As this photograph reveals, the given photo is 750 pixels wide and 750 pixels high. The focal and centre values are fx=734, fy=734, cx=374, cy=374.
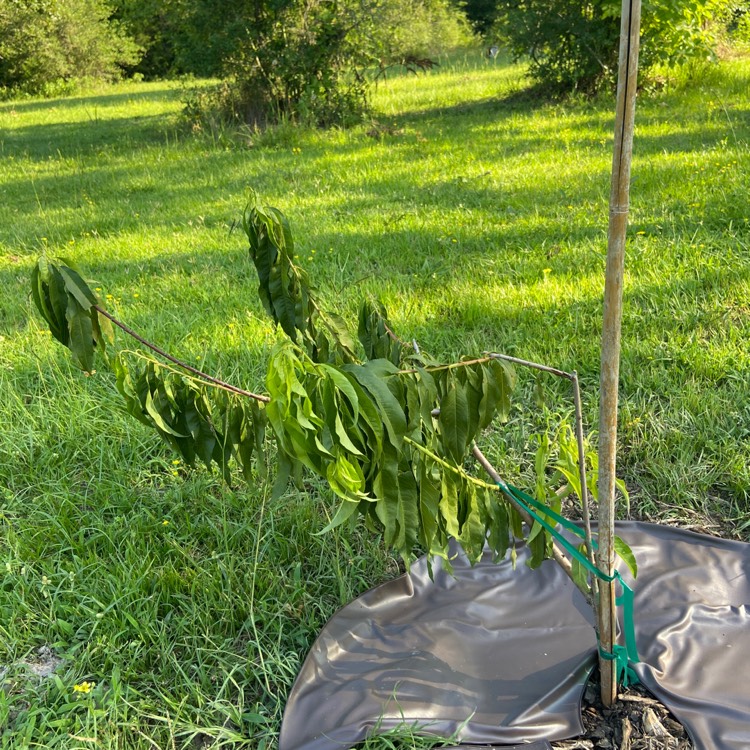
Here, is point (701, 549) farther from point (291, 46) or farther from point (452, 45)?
point (452, 45)

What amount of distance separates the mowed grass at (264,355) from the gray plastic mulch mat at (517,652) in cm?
12

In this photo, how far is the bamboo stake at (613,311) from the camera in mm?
1197

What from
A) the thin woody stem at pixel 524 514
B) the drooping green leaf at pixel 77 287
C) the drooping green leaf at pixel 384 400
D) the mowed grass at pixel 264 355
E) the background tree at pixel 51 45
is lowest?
the mowed grass at pixel 264 355

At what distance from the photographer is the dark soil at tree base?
176 centimetres

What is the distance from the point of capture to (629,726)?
179 centimetres

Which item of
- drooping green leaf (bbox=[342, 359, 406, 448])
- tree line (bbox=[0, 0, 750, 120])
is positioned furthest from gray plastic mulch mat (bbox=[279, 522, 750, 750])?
tree line (bbox=[0, 0, 750, 120])

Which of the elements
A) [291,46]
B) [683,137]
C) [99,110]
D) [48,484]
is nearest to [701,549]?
[48,484]

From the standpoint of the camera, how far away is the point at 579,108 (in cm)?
827

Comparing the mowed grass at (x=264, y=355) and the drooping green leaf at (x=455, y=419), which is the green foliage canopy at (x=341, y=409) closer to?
the drooping green leaf at (x=455, y=419)

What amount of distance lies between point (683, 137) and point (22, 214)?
5.82 meters

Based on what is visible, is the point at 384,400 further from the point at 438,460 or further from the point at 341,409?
the point at 438,460

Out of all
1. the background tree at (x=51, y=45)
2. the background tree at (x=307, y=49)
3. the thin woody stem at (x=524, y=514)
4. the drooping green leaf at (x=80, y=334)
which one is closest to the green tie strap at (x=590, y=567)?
the thin woody stem at (x=524, y=514)

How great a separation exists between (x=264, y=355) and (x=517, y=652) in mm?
1795

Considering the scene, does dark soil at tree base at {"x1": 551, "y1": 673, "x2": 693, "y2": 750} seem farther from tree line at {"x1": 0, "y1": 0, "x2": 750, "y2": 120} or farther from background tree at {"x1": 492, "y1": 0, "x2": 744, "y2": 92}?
tree line at {"x1": 0, "y1": 0, "x2": 750, "y2": 120}
